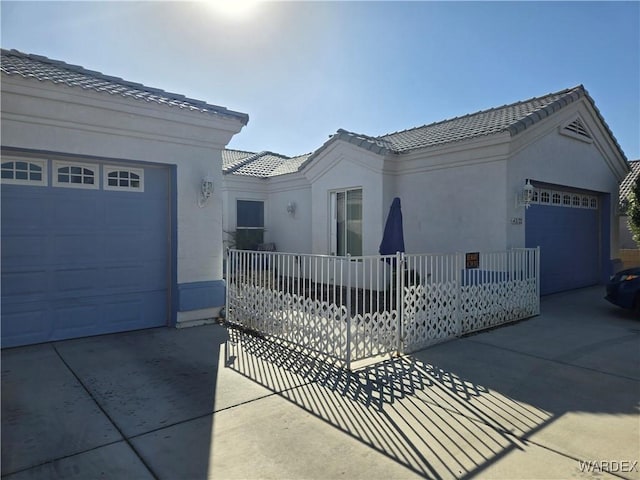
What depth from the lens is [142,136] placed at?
22.5 feet

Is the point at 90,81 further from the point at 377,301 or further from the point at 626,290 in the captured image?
the point at 626,290

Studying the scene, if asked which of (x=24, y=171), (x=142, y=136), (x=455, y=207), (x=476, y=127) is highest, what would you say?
(x=476, y=127)

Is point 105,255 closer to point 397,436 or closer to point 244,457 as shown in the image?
point 244,457

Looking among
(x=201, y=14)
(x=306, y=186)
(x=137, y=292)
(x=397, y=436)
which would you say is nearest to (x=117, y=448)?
(x=397, y=436)

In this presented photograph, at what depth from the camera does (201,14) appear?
685 cm

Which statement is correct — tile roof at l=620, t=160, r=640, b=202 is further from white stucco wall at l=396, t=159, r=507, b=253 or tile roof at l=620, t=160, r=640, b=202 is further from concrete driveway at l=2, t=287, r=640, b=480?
concrete driveway at l=2, t=287, r=640, b=480

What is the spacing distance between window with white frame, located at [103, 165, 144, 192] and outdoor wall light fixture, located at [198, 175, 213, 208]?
3.26 feet

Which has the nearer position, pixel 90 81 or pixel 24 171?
pixel 24 171

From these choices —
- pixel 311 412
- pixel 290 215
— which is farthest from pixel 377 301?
pixel 290 215

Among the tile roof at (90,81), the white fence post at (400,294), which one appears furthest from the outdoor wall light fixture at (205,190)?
the white fence post at (400,294)

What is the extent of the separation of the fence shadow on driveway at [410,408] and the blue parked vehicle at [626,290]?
5590 mm

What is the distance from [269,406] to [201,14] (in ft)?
20.8

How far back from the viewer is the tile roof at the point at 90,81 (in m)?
6.15

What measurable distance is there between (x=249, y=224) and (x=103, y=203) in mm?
7661
